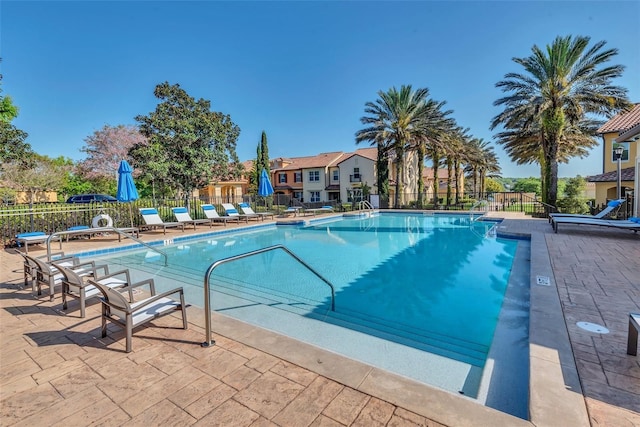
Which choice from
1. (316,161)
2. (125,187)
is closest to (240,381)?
(125,187)

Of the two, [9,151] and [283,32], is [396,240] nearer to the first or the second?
[283,32]

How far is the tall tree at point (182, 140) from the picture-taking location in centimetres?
1641

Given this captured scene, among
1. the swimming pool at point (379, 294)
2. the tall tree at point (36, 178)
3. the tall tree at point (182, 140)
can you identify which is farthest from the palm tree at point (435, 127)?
the tall tree at point (36, 178)

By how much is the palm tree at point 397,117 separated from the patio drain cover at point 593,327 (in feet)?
70.3

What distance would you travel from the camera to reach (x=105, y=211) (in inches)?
460

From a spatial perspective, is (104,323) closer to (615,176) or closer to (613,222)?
(613,222)

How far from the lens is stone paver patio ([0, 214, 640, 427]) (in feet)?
6.85

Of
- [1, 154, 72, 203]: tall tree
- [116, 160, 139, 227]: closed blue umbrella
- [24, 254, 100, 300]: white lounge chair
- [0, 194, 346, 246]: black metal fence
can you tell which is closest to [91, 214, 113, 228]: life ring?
[0, 194, 346, 246]: black metal fence

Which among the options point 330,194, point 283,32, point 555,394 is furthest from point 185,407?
point 330,194

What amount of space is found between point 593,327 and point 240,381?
3.70m

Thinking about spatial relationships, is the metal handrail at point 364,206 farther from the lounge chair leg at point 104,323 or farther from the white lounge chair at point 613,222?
the lounge chair leg at point 104,323

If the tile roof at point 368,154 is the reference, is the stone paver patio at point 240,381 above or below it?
below

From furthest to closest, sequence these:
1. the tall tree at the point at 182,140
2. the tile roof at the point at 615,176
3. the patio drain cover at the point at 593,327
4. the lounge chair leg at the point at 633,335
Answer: the tile roof at the point at 615,176
the tall tree at the point at 182,140
the patio drain cover at the point at 593,327
the lounge chair leg at the point at 633,335

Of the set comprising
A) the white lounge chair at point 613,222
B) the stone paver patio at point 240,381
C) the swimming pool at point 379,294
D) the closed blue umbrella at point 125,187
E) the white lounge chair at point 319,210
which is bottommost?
the swimming pool at point 379,294
